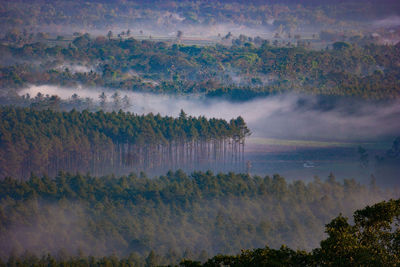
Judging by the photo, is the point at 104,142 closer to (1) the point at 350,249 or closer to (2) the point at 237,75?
(1) the point at 350,249

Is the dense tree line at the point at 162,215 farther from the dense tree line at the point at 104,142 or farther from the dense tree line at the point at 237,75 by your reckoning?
the dense tree line at the point at 237,75

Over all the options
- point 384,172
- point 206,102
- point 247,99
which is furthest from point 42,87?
point 384,172

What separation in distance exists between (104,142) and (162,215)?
31.0 meters

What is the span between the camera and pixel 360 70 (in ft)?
634

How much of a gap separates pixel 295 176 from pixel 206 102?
55541 mm

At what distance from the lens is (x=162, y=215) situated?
70438 mm

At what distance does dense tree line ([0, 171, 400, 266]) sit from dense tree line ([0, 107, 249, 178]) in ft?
53.4

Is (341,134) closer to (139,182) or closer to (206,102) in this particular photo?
(206,102)

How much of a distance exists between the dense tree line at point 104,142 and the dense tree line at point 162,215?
641 inches

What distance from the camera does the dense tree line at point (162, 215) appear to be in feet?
205

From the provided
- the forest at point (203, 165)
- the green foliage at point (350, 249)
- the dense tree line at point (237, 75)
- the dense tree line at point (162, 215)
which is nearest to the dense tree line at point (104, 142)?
the forest at point (203, 165)

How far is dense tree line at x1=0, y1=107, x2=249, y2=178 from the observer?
92688 mm

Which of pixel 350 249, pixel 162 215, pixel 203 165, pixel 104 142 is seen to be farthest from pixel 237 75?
pixel 350 249

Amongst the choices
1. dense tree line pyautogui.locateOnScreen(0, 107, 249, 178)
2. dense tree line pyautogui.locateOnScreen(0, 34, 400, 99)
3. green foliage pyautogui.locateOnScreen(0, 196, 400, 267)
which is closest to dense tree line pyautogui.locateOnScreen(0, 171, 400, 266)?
dense tree line pyautogui.locateOnScreen(0, 107, 249, 178)
